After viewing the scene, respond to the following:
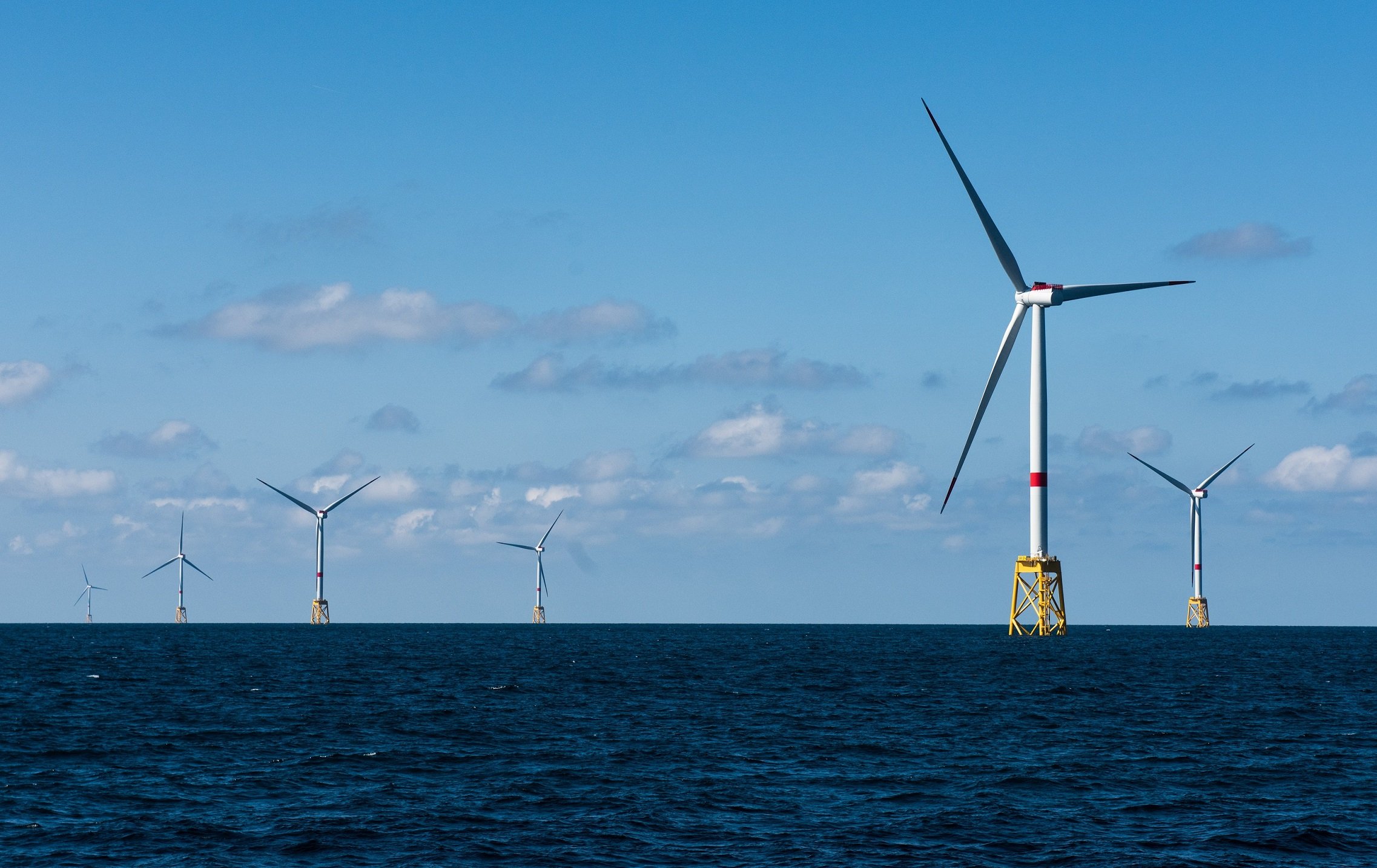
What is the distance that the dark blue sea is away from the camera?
37594mm

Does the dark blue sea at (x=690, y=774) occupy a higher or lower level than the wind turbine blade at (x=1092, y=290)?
lower

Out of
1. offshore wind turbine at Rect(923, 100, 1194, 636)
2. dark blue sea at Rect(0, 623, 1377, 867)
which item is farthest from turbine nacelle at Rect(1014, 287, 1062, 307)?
dark blue sea at Rect(0, 623, 1377, 867)

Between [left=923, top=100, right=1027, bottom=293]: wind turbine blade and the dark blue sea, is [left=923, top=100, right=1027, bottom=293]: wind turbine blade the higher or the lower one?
the higher one

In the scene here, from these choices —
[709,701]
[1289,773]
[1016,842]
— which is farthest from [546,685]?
[1016,842]

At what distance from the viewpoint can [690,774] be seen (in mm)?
51156

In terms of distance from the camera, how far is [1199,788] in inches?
1885

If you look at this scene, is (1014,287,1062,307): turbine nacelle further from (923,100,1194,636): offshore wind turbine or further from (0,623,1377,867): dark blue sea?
(0,623,1377,867): dark blue sea

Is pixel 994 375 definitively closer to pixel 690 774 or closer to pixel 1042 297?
pixel 1042 297

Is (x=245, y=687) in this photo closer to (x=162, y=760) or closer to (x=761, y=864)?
(x=162, y=760)

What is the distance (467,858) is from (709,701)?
163ft

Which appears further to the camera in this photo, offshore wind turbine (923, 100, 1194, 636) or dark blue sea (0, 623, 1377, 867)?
offshore wind turbine (923, 100, 1194, 636)

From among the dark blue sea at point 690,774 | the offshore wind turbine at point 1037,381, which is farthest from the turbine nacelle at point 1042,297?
the dark blue sea at point 690,774

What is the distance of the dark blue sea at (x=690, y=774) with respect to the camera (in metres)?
37.6

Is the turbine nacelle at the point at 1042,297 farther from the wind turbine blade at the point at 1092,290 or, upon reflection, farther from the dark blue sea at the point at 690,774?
the dark blue sea at the point at 690,774
